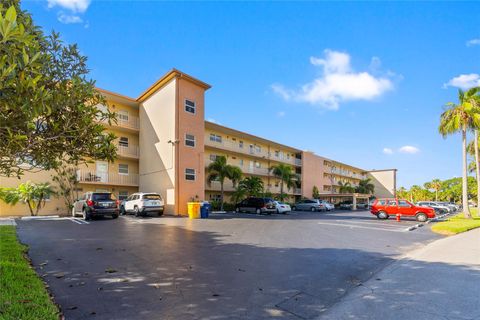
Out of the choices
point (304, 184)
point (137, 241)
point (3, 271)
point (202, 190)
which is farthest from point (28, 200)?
point (304, 184)

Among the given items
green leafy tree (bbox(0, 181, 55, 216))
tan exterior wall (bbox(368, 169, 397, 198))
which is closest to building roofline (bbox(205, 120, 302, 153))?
green leafy tree (bbox(0, 181, 55, 216))

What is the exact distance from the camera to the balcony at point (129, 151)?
26.0m

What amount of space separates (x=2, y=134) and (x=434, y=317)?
→ 6591 millimetres

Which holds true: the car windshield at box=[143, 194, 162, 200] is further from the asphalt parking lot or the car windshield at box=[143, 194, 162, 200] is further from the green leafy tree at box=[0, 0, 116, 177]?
the green leafy tree at box=[0, 0, 116, 177]

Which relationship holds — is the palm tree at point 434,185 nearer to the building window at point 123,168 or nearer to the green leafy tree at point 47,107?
the building window at point 123,168

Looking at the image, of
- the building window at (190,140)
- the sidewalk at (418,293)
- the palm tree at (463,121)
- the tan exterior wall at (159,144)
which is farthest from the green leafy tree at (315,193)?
the sidewalk at (418,293)

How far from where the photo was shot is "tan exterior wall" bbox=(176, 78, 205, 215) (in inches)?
929

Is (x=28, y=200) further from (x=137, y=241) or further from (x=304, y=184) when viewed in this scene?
(x=304, y=184)

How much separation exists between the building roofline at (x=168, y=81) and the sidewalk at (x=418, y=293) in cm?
2104

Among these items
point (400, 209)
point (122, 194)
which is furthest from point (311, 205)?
point (122, 194)

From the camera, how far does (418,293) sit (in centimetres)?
519

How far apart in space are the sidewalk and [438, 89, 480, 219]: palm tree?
732 inches

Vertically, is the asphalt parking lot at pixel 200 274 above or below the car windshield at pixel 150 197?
below

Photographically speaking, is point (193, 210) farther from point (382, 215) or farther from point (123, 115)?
point (382, 215)
